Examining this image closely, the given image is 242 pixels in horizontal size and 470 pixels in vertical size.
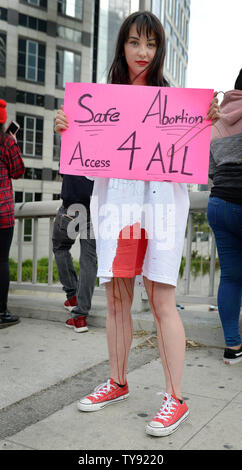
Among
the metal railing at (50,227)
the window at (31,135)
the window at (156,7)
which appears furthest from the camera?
the window at (31,135)

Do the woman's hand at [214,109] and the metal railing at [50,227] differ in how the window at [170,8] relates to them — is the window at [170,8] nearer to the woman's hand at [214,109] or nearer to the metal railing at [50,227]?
the metal railing at [50,227]

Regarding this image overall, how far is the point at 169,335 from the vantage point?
2.04 meters

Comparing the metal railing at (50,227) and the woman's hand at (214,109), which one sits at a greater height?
the woman's hand at (214,109)

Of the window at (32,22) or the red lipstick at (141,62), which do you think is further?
the window at (32,22)

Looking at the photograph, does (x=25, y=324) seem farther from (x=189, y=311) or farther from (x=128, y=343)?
(x=128, y=343)

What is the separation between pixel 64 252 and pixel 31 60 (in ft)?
71.6

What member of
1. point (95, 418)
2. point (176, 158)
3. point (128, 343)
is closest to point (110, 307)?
point (128, 343)

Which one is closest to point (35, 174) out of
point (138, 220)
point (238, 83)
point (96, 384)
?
point (238, 83)

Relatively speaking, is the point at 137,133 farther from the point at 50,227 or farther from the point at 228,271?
the point at 50,227

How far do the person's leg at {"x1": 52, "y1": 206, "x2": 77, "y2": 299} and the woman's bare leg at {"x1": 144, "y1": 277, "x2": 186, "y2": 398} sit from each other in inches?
69.2

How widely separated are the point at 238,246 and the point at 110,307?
1096mm

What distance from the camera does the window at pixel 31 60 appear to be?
22.4 m

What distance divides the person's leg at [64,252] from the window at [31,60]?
20642 millimetres

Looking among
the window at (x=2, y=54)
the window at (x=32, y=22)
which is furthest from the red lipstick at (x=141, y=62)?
the window at (x=32, y=22)
